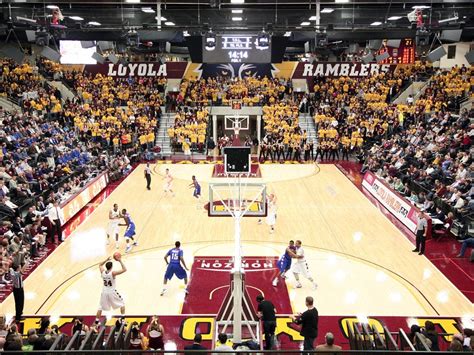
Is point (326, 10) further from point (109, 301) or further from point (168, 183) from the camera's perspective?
point (109, 301)

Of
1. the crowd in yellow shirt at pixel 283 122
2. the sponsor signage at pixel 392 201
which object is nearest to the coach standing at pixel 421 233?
the sponsor signage at pixel 392 201

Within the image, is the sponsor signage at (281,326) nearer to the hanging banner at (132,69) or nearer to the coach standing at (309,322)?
the coach standing at (309,322)

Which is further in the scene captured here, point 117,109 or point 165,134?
point 165,134

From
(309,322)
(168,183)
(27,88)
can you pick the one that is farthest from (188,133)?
(309,322)

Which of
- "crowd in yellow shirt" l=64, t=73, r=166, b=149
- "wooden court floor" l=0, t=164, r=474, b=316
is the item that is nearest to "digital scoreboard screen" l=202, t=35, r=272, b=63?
"wooden court floor" l=0, t=164, r=474, b=316

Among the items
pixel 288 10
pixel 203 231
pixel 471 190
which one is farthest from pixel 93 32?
pixel 471 190

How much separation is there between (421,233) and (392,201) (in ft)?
17.9

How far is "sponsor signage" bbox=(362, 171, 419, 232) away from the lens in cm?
1893

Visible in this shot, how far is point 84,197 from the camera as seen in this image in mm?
22359

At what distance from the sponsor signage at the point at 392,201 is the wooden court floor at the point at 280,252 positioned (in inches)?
23.7

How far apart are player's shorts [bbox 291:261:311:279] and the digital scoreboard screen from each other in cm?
1390

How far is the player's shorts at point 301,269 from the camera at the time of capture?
13.1 m

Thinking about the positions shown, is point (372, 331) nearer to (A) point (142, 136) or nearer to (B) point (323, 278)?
(B) point (323, 278)

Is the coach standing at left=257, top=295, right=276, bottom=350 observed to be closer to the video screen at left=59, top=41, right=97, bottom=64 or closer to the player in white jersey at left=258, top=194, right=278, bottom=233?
the player in white jersey at left=258, top=194, right=278, bottom=233
